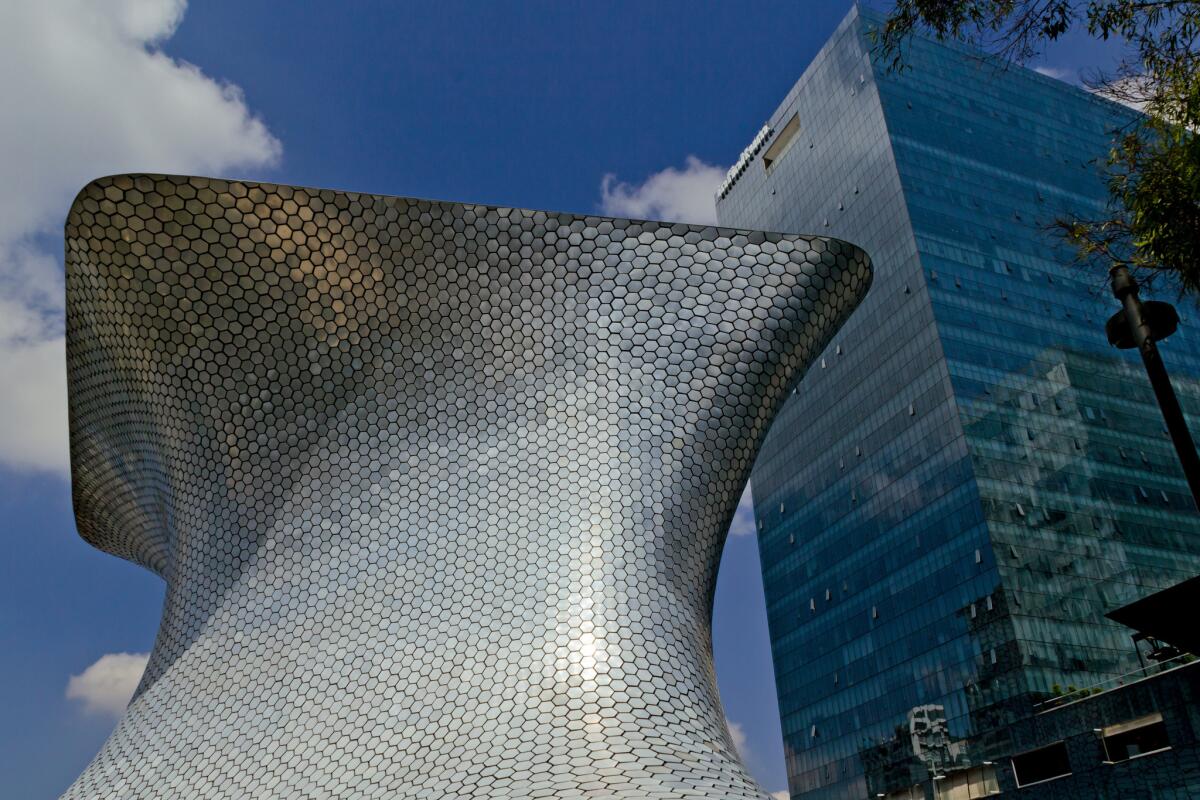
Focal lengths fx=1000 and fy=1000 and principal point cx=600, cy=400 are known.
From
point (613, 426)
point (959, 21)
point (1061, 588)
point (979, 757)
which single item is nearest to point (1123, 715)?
point (979, 757)

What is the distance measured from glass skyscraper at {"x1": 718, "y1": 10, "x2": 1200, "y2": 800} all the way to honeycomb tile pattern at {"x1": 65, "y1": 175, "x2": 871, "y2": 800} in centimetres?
2563

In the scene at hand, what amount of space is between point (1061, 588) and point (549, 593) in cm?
3311

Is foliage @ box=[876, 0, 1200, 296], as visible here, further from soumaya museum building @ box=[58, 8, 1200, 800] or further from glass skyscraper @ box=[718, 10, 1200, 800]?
glass skyscraper @ box=[718, 10, 1200, 800]

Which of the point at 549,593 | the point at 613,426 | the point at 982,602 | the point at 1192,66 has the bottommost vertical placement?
the point at 549,593

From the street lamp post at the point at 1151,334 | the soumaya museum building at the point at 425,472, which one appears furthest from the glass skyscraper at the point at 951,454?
the street lamp post at the point at 1151,334

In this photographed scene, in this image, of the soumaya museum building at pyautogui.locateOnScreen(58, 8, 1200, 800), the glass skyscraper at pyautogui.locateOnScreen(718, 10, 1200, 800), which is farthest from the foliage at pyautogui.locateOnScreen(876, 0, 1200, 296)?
the glass skyscraper at pyautogui.locateOnScreen(718, 10, 1200, 800)

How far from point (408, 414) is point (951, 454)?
33.8 metres

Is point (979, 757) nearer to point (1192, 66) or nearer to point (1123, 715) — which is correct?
point (1123, 715)

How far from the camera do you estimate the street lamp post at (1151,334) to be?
5020 mm

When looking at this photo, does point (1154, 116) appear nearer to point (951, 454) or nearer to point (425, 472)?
point (425, 472)

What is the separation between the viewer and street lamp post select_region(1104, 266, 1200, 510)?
5.02 m

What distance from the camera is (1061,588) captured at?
124 ft

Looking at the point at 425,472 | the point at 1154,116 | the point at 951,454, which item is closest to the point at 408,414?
the point at 425,472

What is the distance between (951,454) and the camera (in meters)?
40.9
